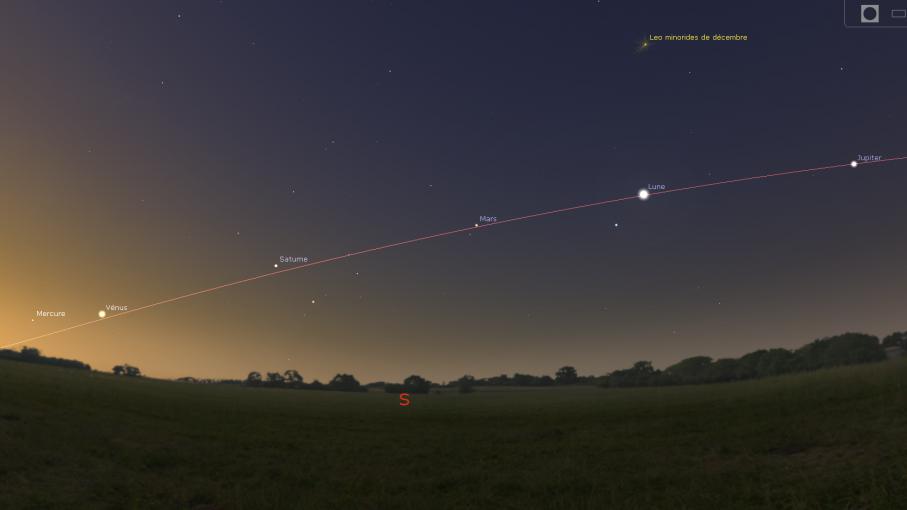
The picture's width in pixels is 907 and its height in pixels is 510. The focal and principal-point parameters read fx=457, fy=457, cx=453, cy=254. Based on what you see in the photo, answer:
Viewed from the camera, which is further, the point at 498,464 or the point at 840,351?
the point at 840,351

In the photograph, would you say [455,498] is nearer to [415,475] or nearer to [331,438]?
A: [415,475]

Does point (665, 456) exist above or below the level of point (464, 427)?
above

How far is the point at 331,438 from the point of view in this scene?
2828 centimetres

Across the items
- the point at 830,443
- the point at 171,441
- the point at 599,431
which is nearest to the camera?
the point at 830,443

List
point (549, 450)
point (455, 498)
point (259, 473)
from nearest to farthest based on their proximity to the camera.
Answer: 1. point (455, 498)
2. point (259, 473)
3. point (549, 450)

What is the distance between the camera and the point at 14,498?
1188 centimetres

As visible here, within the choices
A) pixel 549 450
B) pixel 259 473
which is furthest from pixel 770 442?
pixel 259 473

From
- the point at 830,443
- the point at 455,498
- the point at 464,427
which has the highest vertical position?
the point at 830,443

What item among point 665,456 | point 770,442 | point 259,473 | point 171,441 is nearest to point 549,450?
point 665,456

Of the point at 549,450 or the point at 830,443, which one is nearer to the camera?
the point at 830,443

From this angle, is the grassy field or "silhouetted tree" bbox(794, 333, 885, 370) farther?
"silhouetted tree" bbox(794, 333, 885, 370)

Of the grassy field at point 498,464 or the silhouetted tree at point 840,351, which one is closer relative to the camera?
the grassy field at point 498,464

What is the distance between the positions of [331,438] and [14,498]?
17580mm

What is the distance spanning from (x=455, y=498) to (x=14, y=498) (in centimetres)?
1167
